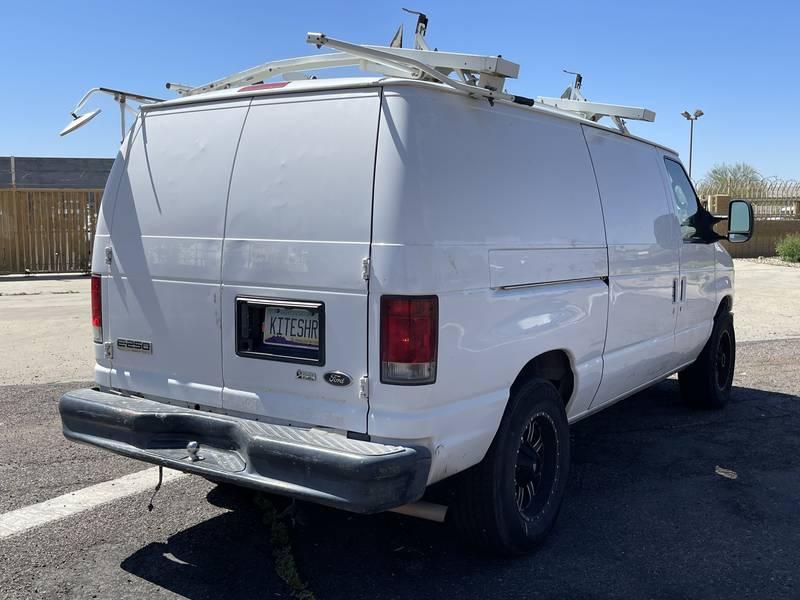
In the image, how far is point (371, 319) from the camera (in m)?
3.38

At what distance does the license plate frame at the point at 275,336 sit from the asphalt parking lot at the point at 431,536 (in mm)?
913

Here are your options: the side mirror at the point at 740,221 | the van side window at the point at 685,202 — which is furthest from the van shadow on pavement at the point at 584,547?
the side mirror at the point at 740,221

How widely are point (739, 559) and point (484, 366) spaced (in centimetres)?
178

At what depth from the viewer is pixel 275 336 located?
3707 millimetres

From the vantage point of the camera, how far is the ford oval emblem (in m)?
3.46

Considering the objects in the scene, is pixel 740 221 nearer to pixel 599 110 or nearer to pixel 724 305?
pixel 724 305

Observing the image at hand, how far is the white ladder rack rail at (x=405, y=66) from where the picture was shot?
3.48m

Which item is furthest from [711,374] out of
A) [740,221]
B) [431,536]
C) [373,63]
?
[373,63]

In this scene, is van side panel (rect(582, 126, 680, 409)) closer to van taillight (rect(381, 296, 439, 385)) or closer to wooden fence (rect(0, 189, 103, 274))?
van taillight (rect(381, 296, 439, 385))

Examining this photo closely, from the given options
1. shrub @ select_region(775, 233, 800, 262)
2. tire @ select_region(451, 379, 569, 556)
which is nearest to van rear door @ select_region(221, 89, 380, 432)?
tire @ select_region(451, 379, 569, 556)

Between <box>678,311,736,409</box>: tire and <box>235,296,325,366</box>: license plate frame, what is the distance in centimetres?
449

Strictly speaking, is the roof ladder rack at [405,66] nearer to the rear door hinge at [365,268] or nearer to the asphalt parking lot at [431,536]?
the rear door hinge at [365,268]

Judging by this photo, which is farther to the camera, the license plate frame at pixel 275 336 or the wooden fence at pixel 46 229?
the wooden fence at pixel 46 229

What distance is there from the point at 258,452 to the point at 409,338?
32.9 inches
